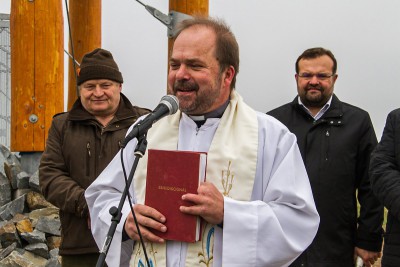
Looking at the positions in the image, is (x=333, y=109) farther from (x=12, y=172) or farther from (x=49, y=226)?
(x=12, y=172)

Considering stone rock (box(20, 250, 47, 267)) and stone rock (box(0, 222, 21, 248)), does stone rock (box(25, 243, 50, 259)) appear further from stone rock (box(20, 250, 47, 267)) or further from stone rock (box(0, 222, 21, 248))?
stone rock (box(0, 222, 21, 248))

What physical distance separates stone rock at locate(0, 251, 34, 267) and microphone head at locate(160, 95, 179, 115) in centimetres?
308

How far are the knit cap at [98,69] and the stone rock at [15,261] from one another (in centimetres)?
178

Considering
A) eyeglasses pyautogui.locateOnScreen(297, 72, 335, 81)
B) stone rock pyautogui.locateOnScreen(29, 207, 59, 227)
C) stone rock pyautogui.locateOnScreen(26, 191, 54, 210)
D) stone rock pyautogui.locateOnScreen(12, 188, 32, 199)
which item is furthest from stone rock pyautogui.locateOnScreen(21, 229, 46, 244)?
eyeglasses pyautogui.locateOnScreen(297, 72, 335, 81)

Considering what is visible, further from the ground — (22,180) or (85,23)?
(85,23)

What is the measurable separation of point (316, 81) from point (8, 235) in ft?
9.78

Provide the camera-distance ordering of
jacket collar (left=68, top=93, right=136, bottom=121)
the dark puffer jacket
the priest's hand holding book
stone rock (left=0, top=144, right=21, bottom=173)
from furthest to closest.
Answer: stone rock (left=0, top=144, right=21, bottom=173), the dark puffer jacket, jacket collar (left=68, top=93, right=136, bottom=121), the priest's hand holding book

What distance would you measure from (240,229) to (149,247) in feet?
1.40

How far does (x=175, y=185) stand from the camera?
2562mm

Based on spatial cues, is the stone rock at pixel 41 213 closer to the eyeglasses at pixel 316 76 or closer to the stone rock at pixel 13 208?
the stone rock at pixel 13 208

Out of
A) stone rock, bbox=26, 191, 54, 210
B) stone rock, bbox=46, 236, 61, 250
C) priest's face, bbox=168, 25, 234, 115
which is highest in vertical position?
priest's face, bbox=168, 25, 234, 115

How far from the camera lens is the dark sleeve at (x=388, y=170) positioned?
3.65 m

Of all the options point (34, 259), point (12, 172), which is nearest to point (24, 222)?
point (34, 259)

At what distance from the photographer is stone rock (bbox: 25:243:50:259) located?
5.41m
